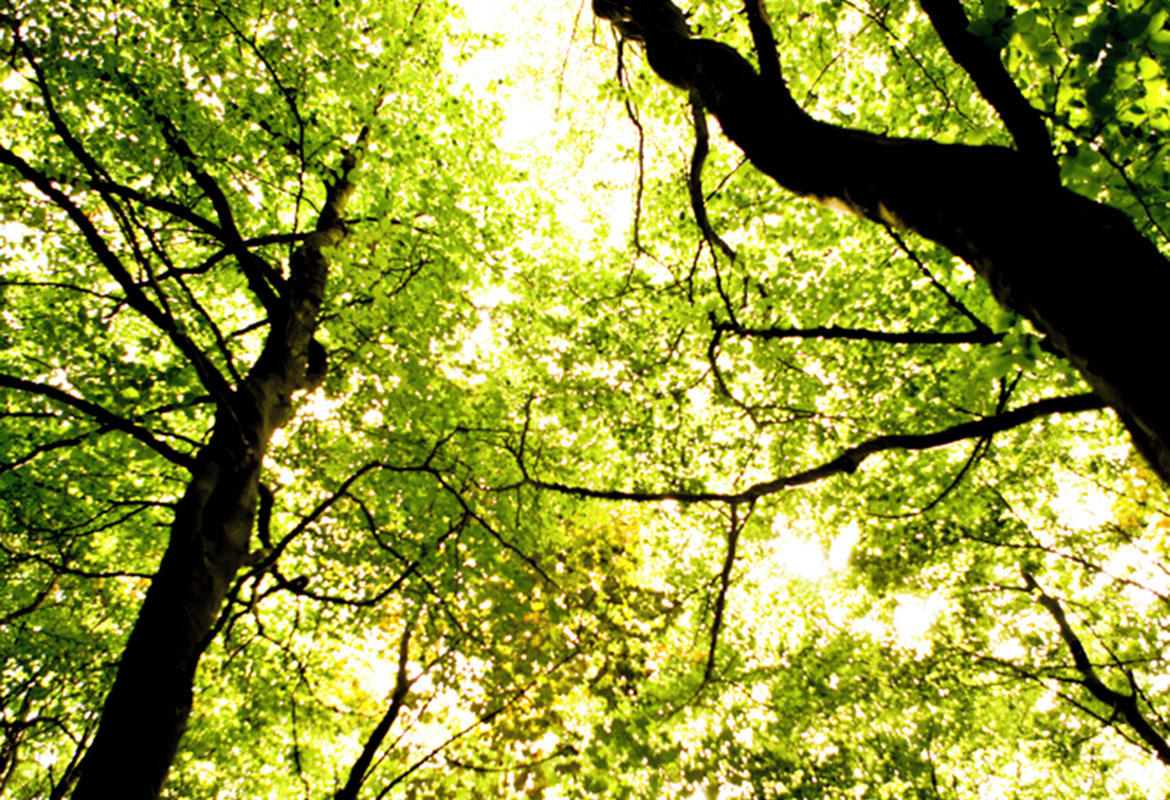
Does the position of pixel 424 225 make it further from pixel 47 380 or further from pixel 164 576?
pixel 164 576

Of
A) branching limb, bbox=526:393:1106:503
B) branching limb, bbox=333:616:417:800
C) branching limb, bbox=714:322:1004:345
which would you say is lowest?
branching limb, bbox=333:616:417:800

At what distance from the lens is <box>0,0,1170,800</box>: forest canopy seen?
2.88m

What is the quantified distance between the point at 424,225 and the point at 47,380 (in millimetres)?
5977

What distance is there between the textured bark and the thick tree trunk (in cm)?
464

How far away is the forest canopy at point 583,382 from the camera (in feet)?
9.46

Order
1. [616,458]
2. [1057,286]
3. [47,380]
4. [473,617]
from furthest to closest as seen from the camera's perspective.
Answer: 1. [616,458]
2. [47,380]
3. [473,617]
4. [1057,286]

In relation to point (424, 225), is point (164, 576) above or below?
below

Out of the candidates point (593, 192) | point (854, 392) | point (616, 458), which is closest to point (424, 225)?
point (593, 192)

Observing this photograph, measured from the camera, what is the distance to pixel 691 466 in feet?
30.6

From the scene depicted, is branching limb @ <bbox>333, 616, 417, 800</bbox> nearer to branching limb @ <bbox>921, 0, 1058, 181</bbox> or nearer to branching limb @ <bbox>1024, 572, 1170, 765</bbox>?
branching limb @ <bbox>921, 0, 1058, 181</bbox>

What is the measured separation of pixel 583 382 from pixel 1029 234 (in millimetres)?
7076

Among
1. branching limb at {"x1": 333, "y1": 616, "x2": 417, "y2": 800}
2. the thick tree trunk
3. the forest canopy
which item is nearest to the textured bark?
the forest canopy

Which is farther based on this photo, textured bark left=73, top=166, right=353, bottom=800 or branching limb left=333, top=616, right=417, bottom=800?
branching limb left=333, top=616, right=417, bottom=800

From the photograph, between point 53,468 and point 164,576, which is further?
point 53,468
